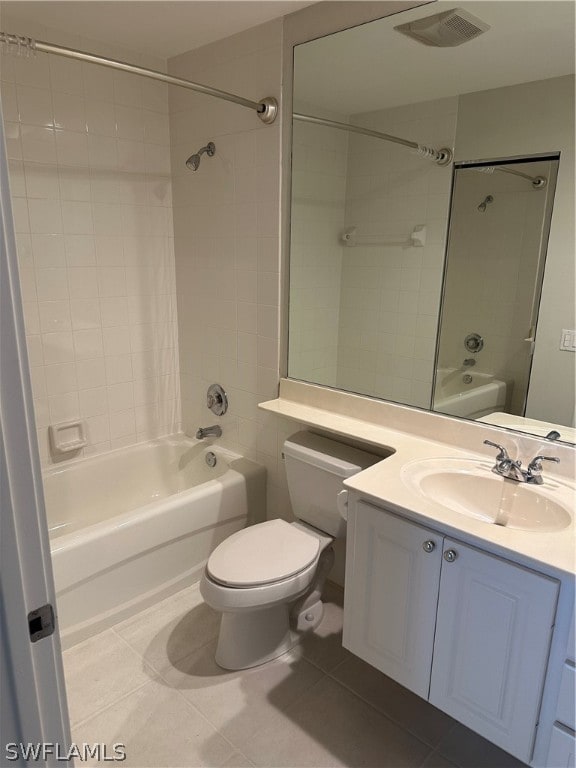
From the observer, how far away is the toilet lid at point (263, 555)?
172 centimetres

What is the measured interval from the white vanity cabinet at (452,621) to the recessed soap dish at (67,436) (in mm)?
1572

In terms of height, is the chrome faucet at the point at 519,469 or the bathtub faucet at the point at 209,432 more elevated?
the chrome faucet at the point at 519,469

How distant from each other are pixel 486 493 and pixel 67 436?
1.93 metres

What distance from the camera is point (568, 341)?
1.63m

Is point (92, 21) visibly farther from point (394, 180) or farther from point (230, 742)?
point (230, 742)

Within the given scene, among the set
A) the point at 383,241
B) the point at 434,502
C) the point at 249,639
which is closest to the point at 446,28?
the point at 383,241

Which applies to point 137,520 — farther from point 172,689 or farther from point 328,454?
point 328,454

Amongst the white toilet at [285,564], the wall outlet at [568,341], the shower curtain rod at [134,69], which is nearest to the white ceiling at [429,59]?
the shower curtain rod at [134,69]

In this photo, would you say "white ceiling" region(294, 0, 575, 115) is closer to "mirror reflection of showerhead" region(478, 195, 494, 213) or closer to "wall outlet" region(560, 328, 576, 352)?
"mirror reflection of showerhead" region(478, 195, 494, 213)

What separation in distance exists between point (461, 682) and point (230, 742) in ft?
2.49

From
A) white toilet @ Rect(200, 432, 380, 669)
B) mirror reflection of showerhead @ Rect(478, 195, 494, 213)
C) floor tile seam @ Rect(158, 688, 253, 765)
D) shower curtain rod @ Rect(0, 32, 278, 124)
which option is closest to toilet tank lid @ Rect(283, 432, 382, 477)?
white toilet @ Rect(200, 432, 380, 669)

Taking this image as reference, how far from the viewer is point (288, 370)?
7.59ft

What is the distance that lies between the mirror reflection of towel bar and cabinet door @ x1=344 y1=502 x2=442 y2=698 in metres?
1.27

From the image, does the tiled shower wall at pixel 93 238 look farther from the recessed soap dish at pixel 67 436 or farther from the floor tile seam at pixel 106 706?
the floor tile seam at pixel 106 706
